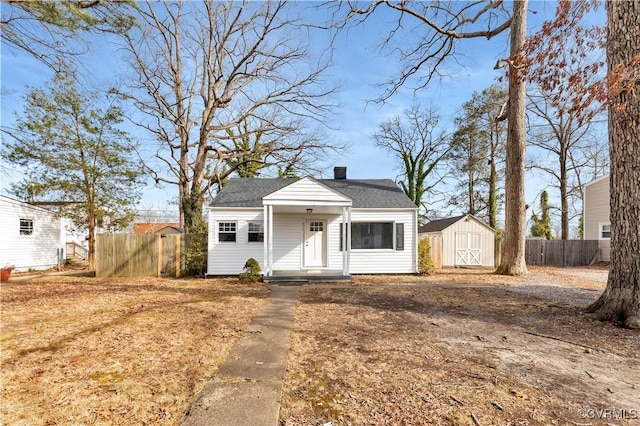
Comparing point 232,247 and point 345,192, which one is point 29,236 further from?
point 345,192

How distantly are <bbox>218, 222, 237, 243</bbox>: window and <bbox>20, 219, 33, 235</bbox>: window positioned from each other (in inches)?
435

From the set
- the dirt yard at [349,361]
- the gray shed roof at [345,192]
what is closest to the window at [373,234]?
the gray shed roof at [345,192]

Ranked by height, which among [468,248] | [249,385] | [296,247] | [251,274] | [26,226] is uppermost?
[26,226]

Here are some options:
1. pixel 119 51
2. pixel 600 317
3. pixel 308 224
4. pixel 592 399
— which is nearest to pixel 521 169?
pixel 600 317

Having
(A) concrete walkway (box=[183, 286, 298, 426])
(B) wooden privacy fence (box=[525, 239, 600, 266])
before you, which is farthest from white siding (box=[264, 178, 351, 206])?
(B) wooden privacy fence (box=[525, 239, 600, 266])

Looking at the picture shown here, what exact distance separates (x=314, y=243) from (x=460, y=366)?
9.72 metres

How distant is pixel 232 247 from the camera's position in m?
12.6

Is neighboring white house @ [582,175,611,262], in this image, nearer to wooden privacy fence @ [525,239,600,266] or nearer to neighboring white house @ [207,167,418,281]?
wooden privacy fence @ [525,239,600,266]

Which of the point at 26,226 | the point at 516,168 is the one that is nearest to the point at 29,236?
the point at 26,226

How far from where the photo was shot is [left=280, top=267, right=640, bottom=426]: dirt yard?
8.88 ft

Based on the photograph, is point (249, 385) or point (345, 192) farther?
point (345, 192)

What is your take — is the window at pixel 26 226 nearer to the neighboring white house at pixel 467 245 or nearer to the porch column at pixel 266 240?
the porch column at pixel 266 240

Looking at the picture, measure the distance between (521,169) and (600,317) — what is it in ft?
24.1

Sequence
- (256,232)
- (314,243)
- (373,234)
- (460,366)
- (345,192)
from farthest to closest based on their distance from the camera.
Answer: (345,192), (373,234), (314,243), (256,232), (460,366)
